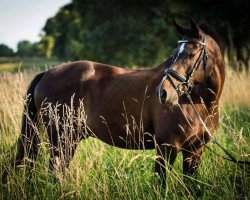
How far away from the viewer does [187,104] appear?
322cm

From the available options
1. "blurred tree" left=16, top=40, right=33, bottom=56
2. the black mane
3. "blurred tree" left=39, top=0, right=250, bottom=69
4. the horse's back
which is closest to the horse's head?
the black mane

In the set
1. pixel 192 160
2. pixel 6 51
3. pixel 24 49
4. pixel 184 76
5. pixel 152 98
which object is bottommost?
pixel 192 160

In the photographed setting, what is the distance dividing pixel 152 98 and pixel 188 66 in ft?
2.37

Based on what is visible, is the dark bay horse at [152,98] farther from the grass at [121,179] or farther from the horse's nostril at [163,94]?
the grass at [121,179]

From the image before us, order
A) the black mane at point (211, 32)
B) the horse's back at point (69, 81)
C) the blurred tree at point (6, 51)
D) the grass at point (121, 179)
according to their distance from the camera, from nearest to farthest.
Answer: the grass at point (121, 179) < the black mane at point (211, 32) < the horse's back at point (69, 81) < the blurred tree at point (6, 51)

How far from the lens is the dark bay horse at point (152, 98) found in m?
2.98

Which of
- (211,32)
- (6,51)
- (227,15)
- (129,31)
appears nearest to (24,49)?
(129,31)

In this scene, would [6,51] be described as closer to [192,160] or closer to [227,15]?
[192,160]

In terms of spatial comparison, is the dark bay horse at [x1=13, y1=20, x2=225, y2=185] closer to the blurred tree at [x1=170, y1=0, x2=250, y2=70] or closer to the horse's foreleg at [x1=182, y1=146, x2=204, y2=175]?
the horse's foreleg at [x1=182, y1=146, x2=204, y2=175]

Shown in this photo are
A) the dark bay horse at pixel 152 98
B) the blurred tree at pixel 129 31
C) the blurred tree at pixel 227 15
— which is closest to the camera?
the dark bay horse at pixel 152 98

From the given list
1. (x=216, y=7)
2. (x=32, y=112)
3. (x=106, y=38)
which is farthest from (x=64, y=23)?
(x=32, y=112)

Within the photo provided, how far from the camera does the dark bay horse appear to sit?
9.78 ft

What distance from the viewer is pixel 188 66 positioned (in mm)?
2965

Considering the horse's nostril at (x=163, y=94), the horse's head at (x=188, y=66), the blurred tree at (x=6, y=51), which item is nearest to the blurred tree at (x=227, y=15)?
the blurred tree at (x=6, y=51)
